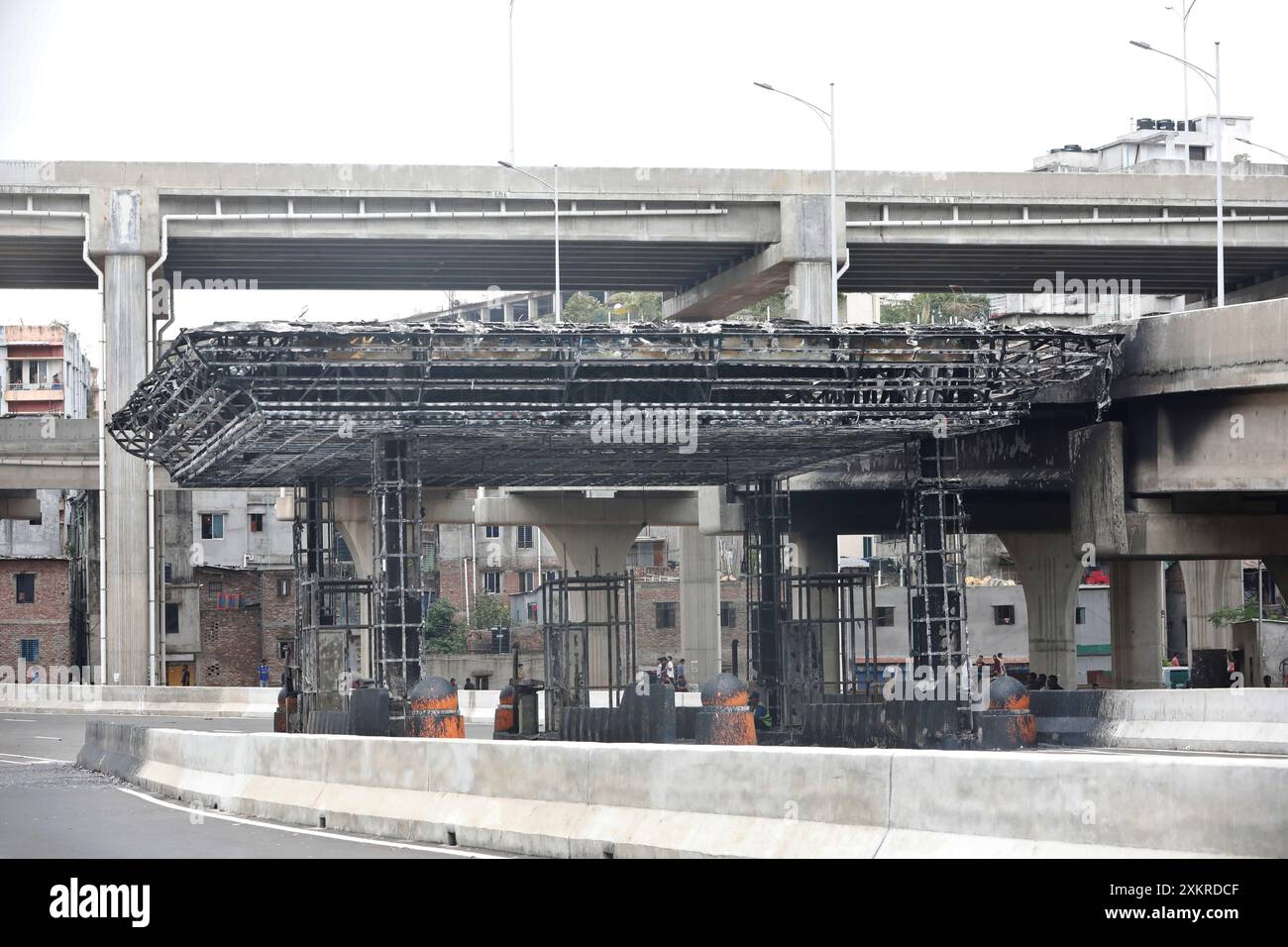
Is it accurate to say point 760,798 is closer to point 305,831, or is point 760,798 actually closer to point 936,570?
point 305,831

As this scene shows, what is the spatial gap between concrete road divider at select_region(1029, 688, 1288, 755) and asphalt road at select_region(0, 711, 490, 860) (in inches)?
549

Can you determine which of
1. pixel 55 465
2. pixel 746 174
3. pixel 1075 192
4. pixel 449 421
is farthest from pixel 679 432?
pixel 55 465

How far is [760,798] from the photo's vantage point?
13234mm

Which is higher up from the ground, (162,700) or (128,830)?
(128,830)

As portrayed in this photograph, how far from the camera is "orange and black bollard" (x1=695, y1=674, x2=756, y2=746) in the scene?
22.8m

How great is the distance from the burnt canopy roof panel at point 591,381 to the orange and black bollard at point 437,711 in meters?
4.33

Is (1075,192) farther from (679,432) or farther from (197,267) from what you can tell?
(679,432)

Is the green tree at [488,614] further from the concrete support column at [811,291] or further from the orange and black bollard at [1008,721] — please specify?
the orange and black bollard at [1008,721]

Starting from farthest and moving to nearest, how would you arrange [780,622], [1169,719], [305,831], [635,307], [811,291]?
[635,307] < [811,291] < [780,622] < [1169,719] < [305,831]

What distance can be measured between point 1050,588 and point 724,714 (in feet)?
145

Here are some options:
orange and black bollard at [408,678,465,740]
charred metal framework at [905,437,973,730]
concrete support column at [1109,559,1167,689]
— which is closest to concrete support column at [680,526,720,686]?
concrete support column at [1109,559,1167,689]

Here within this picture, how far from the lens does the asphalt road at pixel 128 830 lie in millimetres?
15393

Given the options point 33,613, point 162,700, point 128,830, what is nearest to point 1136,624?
point 162,700
